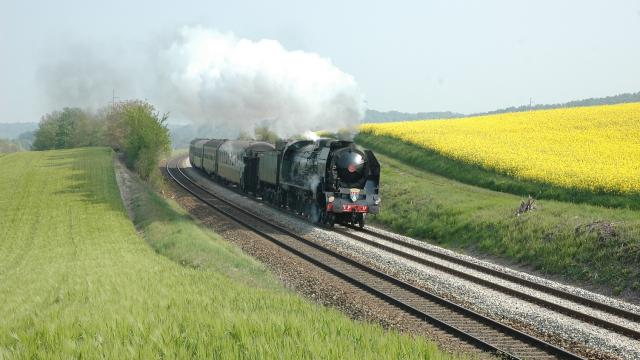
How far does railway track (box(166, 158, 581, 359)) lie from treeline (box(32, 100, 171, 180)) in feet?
104

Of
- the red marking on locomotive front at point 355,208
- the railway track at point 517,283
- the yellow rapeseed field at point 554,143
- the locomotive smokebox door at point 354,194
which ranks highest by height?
the yellow rapeseed field at point 554,143

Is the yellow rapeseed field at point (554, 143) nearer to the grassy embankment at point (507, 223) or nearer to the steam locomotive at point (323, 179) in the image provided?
the grassy embankment at point (507, 223)

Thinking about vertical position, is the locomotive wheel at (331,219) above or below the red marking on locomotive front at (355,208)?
Result: below

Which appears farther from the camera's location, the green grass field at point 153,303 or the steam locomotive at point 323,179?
the steam locomotive at point 323,179

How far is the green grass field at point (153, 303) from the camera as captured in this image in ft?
24.9

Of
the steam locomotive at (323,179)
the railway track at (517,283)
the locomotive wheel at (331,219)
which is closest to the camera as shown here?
the railway track at (517,283)

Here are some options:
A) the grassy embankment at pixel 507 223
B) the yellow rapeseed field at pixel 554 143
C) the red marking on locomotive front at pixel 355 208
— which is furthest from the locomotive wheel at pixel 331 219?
the yellow rapeseed field at pixel 554 143

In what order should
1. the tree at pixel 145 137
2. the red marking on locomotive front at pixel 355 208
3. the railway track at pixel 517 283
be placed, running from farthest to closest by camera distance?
the tree at pixel 145 137 → the red marking on locomotive front at pixel 355 208 → the railway track at pixel 517 283

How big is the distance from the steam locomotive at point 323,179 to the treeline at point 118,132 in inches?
761

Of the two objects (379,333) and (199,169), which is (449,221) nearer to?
(379,333)

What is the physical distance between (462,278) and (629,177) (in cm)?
1489

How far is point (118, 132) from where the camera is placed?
80.5m

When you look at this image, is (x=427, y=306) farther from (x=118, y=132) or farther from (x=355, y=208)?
(x=118, y=132)

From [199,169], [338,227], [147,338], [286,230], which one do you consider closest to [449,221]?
[338,227]
